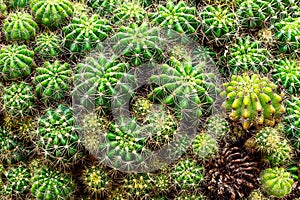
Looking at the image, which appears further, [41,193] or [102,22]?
[102,22]

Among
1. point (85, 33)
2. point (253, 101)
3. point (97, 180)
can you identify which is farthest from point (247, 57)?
point (97, 180)

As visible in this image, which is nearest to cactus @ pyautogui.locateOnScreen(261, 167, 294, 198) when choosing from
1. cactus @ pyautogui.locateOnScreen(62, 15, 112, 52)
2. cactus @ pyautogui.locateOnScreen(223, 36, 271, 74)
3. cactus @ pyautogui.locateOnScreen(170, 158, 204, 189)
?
cactus @ pyautogui.locateOnScreen(170, 158, 204, 189)

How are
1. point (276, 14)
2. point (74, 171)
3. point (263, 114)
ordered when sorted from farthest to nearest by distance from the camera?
point (276, 14) → point (74, 171) → point (263, 114)

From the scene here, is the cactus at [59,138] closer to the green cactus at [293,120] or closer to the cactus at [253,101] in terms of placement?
the cactus at [253,101]

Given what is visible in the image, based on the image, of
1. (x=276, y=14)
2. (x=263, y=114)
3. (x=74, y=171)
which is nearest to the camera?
(x=263, y=114)

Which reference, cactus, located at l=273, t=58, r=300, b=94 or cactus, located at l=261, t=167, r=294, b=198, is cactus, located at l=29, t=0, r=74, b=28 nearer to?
cactus, located at l=273, t=58, r=300, b=94

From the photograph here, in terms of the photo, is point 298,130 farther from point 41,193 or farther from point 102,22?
point 41,193

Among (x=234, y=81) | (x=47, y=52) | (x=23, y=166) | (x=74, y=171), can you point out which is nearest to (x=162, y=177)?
(x=74, y=171)
